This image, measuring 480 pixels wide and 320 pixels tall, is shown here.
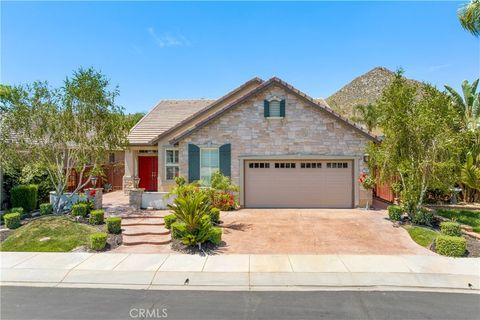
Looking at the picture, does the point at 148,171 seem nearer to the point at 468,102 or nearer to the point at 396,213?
the point at 396,213

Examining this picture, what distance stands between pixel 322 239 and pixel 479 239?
5554mm

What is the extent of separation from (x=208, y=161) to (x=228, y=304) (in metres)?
10.3

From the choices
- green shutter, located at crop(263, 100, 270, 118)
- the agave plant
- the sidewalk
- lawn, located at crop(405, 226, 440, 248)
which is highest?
green shutter, located at crop(263, 100, 270, 118)

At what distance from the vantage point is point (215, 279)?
24.9 feet

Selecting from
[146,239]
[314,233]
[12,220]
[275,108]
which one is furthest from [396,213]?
[12,220]

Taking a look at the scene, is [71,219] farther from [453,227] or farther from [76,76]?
[453,227]

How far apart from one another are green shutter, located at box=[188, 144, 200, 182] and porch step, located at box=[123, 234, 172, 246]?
5.40 meters

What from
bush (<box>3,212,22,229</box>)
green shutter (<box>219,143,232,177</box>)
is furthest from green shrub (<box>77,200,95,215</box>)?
green shutter (<box>219,143,232,177</box>)

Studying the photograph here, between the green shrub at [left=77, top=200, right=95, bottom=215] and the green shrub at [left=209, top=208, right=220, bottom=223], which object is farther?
the green shrub at [left=77, top=200, right=95, bottom=215]

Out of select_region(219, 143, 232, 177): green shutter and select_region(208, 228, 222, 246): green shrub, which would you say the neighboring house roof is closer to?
select_region(219, 143, 232, 177): green shutter

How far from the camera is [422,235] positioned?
10719 millimetres

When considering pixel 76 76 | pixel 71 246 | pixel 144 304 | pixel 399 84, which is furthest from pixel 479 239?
pixel 76 76

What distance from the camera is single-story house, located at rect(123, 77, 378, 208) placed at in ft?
51.1

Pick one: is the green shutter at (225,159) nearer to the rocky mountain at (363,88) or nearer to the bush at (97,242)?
the bush at (97,242)
